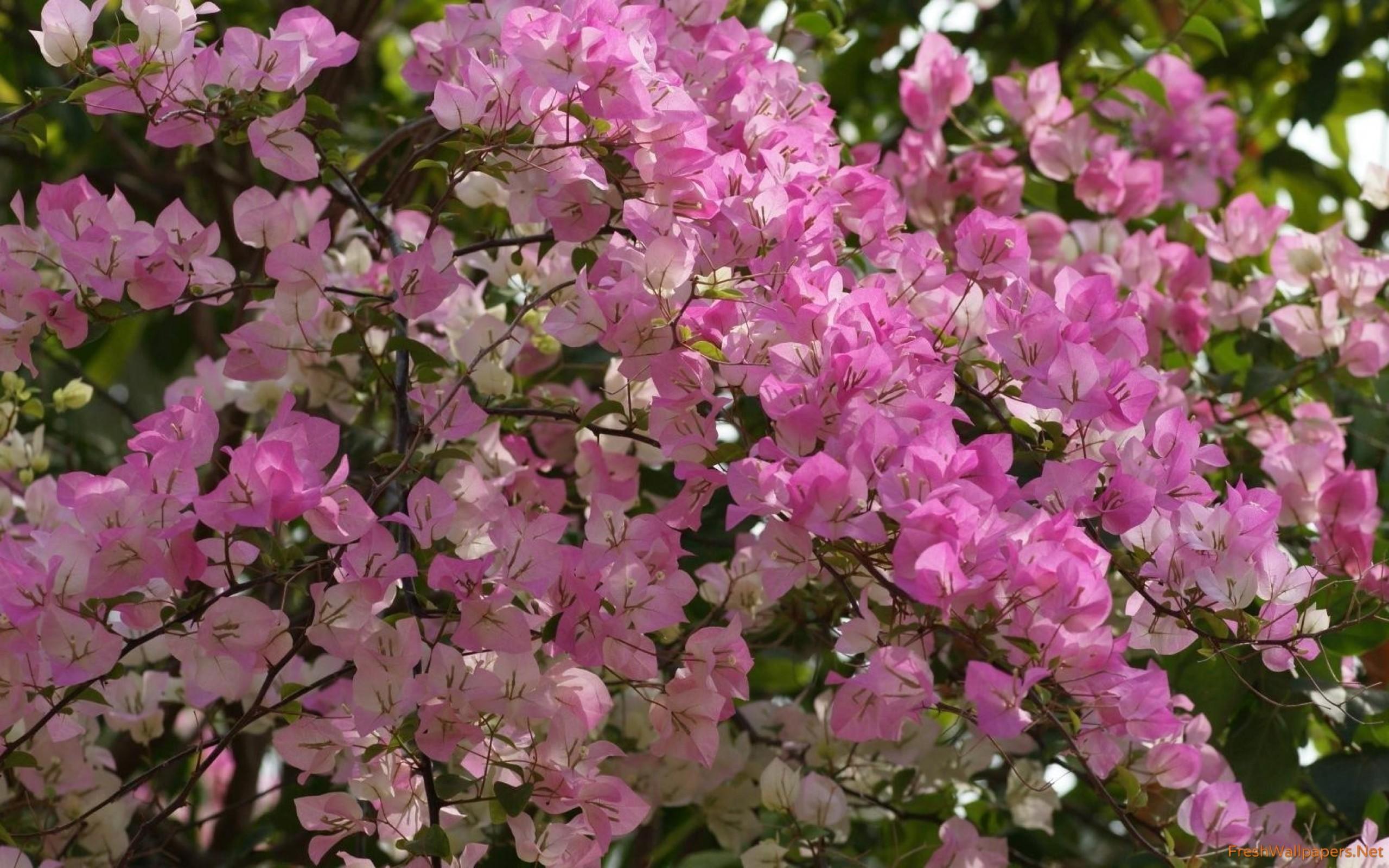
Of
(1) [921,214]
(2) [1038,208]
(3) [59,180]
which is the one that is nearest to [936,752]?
(1) [921,214]

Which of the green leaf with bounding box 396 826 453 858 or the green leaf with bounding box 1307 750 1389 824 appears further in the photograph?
the green leaf with bounding box 1307 750 1389 824

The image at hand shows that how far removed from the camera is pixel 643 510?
1262mm

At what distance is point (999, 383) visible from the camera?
89 cm

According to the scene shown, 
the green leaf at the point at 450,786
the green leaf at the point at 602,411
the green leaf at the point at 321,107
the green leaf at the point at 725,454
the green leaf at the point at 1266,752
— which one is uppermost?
the green leaf at the point at 321,107

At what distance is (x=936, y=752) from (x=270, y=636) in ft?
1.93

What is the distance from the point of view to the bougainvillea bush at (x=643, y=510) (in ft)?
2.56

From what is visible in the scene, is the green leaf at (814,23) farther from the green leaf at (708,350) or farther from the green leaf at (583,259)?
the green leaf at (708,350)

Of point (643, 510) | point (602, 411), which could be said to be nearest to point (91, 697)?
point (602, 411)

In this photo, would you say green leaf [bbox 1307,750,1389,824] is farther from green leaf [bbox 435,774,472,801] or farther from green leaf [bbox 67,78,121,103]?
green leaf [bbox 67,78,121,103]

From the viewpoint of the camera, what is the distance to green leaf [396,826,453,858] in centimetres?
77

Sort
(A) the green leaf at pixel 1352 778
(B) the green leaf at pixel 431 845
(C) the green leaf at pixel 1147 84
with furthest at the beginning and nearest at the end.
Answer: (C) the green leaf at pixel 1147 84, (A) the green leaf at pixel 1352 778, (B) the green leaf at pixel 431 845

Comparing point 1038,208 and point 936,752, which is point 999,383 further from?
point 1038,208

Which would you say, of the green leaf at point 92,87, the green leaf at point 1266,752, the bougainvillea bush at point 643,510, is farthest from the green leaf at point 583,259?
the green leaf at point 1266,752

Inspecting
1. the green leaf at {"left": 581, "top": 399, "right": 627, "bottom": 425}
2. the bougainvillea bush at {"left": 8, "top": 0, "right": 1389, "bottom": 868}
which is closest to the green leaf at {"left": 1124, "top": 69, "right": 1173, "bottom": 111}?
the bougainvillea bush at {"left": 8, "top": 0, "right": 1389, "bottom": 868}
